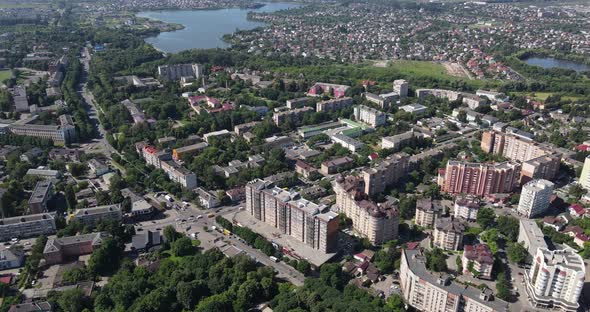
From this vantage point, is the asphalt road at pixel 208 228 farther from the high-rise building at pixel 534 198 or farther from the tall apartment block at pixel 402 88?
the tall apartment block at pixel 402 88

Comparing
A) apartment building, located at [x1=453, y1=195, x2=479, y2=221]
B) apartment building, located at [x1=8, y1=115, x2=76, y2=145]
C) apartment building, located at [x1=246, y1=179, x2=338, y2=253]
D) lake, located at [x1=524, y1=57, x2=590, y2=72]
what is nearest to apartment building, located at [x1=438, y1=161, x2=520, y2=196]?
apartment building, located at [x1=453, y1=195, x2=479, y2=221]

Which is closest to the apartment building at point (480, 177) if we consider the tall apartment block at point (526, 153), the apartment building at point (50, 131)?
the tall apartment block at point (526, 153)

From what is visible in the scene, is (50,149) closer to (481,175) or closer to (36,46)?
(481,175)

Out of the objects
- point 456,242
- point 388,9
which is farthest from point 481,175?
point 388,9

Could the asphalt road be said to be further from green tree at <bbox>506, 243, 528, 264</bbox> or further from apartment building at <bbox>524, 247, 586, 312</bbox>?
green tree at <bbox>506, 243, 528, 264</bbox>

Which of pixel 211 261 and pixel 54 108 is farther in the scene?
pixel 54 108

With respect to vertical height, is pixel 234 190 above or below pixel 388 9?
below
